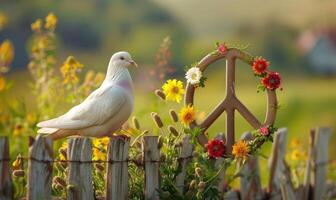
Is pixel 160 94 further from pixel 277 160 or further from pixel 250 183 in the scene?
pixel 277 160

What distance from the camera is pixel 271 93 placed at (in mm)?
4129

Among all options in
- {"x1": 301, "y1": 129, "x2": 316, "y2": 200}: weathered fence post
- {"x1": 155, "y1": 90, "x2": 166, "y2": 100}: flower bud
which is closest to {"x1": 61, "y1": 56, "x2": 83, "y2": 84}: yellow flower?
{"x1": 155, "y1": 90, "x2": 166, "y2": 100}: flower bud

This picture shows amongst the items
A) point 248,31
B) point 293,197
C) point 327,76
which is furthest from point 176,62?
point 293,197

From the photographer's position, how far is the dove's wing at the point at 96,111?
12.4 ft

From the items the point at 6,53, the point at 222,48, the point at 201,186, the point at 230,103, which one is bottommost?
the point at 201,186

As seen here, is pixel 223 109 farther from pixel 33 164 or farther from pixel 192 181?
pixel 33 164

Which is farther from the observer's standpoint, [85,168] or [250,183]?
[250,183]

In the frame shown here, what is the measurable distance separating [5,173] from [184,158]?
1.13m

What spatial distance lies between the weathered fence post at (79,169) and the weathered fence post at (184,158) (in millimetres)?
634

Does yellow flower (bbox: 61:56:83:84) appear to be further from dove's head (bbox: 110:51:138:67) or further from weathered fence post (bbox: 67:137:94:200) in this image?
weathered fence post (bbox: 67:137:94:200)

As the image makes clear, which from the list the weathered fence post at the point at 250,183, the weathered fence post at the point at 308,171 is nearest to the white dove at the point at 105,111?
the weathered fence post at the point at 250,183

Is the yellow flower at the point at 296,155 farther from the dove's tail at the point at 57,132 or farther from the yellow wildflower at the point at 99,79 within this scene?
the dove's tail at the point at 57,132

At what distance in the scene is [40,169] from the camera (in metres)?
3.70

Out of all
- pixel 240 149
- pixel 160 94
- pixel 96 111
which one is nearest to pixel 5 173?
pixel 96 111
